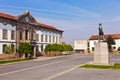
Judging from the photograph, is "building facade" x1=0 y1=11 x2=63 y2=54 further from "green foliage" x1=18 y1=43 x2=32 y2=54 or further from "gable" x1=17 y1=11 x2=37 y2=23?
"green foliage" x1=18 y1=43 x2=32 y2=54

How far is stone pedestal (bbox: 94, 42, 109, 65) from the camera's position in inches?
1217

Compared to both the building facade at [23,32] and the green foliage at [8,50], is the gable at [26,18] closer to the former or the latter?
the building facade at [23,32]

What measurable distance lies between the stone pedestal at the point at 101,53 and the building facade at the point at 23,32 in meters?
19.9

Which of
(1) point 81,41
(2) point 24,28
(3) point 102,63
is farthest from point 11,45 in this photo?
(1) point 81,41

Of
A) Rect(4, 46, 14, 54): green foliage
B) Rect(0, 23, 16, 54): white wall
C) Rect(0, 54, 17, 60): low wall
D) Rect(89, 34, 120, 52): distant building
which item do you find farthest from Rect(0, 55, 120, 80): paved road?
Rect(89, 34, 120, 52): distant building

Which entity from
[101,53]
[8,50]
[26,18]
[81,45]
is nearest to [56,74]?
[101,53]

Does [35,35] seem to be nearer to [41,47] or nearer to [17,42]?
[41,47]

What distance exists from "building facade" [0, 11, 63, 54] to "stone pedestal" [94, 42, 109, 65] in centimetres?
1992

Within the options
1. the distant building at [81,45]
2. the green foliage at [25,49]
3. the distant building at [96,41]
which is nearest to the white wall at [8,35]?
the green foliage at [25,49]

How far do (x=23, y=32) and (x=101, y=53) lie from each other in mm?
24893

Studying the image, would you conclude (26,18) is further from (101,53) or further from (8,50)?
(101,53)

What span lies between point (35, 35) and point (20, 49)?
12.0 meters

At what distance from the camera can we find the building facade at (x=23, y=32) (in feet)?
146

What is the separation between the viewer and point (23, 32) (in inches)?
2026
